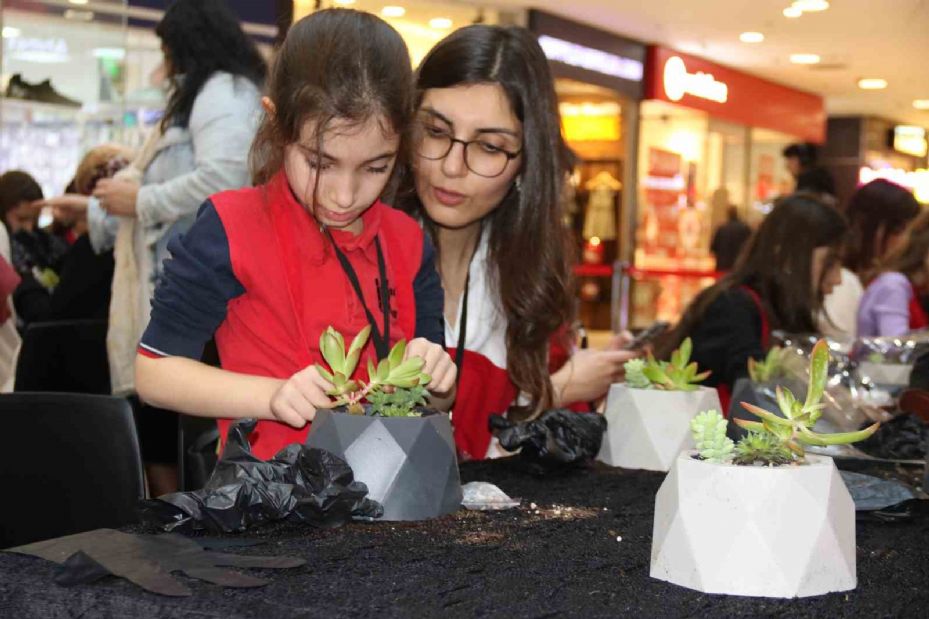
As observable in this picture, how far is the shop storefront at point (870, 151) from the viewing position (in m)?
19.8

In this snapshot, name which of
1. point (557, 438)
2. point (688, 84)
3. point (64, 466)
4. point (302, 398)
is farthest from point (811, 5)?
point (302, 398)

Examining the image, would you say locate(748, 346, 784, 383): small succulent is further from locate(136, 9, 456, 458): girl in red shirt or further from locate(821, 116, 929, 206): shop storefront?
locate(821, 116, 929, 206): shop storefront

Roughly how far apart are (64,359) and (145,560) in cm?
252

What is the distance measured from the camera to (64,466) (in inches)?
66.7

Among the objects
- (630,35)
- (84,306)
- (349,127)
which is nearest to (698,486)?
(349,127)

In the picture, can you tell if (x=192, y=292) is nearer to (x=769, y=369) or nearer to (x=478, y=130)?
(x=478, y=130)

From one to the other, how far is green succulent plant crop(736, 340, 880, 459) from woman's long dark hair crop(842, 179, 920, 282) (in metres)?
4.35

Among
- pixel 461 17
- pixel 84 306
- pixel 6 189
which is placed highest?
pixel 461 17

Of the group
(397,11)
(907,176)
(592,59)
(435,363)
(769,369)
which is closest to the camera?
(435,363)

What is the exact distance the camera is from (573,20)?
1192 cm

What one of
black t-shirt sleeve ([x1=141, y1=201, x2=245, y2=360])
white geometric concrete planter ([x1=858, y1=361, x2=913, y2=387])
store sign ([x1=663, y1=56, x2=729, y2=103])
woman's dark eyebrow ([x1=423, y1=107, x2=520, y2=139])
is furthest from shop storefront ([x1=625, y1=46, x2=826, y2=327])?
black t-shirt sleeve ([x1=141, y1=201, x2=245, y2=360])

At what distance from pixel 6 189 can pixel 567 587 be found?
496 cm

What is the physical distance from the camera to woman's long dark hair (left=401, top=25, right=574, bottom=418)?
2.03 m

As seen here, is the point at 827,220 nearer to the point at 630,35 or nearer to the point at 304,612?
the point at 304,612
